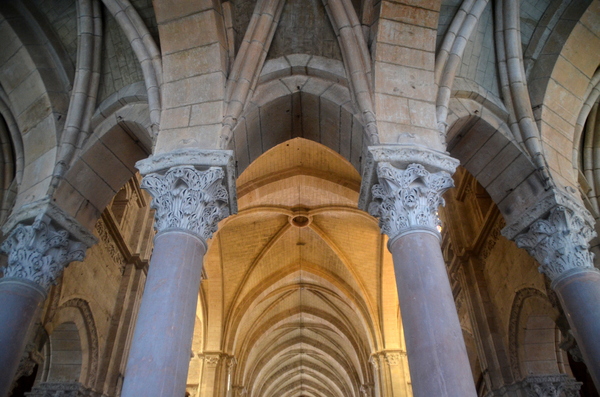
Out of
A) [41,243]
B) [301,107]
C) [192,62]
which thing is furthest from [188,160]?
[301,107]

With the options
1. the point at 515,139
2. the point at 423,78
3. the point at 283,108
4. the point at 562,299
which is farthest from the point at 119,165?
the point at 562,299

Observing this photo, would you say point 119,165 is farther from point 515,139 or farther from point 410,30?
point 515,139

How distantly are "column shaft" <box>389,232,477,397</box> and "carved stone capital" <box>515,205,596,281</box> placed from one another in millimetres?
1692

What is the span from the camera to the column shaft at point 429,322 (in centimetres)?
422

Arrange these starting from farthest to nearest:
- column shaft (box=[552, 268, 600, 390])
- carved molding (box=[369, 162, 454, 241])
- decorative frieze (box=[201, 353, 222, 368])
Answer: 1. decorative frieze (box=[201, 353, 222, 368])
2. carved molding (box=[369, 162, 454, 241])
3. column shaft (box=[552, 268, 600, 390])

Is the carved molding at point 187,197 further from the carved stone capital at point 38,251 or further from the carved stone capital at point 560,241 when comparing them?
the carved stone capital at point 560,241

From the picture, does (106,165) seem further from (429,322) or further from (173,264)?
(429,322)

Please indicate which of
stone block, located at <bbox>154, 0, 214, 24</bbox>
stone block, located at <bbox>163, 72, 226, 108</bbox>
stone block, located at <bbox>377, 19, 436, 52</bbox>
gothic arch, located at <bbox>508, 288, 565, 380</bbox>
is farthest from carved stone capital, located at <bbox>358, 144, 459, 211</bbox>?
gothic arch, located at <bbox>508, 288, 565, 380</bbox>

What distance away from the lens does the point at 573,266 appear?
570cm

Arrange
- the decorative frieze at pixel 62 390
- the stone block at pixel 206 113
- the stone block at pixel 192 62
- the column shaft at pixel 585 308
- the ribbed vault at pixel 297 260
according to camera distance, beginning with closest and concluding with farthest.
A: the column shaft at pixel 585 308, the stone block at pixel 206 113, the stone block at pixel 192 62, the decorative frieze at pixel 62 390, the ribbed vault at pixel 297 260

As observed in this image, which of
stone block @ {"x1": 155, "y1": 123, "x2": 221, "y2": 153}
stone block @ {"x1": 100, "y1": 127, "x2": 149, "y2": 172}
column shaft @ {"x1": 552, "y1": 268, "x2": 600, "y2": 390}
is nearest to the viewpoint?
column shaft @ {"x1": 552, "y1": 268, "x2": 600, "y2": 390}

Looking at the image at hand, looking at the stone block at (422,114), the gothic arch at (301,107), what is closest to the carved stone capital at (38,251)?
the gothic arch at (301,107)

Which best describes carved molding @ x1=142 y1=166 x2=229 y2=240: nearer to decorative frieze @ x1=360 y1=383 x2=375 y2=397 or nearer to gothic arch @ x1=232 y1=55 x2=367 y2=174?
gothic arch @ x1=232 y1=55 x2=367 y2=174

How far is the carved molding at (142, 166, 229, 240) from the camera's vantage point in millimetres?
5242
